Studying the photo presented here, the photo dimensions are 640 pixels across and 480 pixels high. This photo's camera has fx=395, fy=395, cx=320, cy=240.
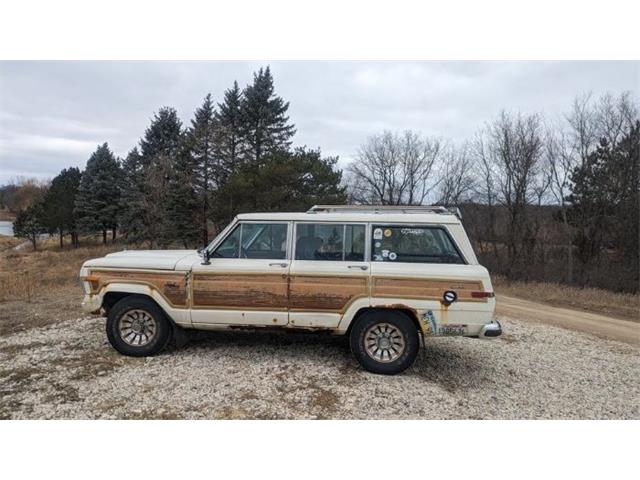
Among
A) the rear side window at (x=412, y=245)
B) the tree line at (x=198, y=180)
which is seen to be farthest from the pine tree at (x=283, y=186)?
the rear side window at (x=412, y=245)

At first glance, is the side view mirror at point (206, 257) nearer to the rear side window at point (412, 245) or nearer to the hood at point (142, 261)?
the hood at point (142, 261)

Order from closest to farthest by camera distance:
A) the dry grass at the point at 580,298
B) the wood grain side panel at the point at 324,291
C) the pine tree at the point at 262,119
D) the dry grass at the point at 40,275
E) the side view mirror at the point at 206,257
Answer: the wood grain side panel at the point at 324,291 → the side view mirror at the point at 206,257 → the dry grass at the point at 40,275 → the dry grass at the point at 580,298 → the pine tree at the point at 262,119

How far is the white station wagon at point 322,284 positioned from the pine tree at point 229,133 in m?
23.6

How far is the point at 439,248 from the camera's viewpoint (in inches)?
197

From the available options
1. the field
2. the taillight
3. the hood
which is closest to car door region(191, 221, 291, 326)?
the hood

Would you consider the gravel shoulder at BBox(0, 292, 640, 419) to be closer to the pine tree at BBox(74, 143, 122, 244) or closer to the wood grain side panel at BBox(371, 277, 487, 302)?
the wood grain side panel at BBox(371, 277, 487, 302)

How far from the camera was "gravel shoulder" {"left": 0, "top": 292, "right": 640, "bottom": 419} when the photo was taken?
13.7ft

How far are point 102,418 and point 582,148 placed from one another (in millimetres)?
28987

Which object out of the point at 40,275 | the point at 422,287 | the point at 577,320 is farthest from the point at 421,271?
the point at 40,275

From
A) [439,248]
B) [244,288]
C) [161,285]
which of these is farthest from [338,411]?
[161,285]

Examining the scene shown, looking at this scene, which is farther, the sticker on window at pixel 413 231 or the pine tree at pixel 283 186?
the pine tree at pixel 283 186

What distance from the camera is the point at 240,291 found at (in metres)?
5.12

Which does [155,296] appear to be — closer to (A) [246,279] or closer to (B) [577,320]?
(A) [246,279]

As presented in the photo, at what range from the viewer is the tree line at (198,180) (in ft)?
69.6
